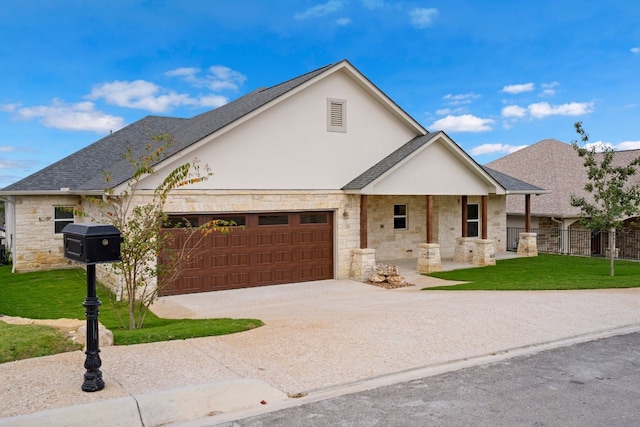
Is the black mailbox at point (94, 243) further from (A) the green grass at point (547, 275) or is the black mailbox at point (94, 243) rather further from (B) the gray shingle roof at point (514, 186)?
(B) the gray shingle roof at point (514, 186)

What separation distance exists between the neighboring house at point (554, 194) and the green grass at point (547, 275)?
138 inches

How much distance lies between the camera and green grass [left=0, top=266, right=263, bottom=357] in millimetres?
9164

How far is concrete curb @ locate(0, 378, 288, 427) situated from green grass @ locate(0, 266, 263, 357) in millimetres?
2741

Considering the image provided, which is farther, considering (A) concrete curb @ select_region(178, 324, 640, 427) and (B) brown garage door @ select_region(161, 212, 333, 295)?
(B) brown garage door @ select_region(161, 212, 333, 295)

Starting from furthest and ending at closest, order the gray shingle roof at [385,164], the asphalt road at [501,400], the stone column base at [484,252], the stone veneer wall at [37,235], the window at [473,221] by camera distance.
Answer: the window at [473,221] < the stone column base at [484,252] < the stone veneer wall at [37,235] < the gray shingle roof at [385,164] < the asphalt road at [501,400]

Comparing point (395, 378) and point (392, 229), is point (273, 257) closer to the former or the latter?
point (392, 229)

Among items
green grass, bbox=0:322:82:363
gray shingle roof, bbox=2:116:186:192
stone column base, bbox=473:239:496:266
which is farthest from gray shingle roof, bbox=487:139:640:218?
green grass, bbox=0:322:82:363

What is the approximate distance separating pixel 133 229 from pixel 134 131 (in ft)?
56.5

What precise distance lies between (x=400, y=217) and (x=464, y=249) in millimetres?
3058

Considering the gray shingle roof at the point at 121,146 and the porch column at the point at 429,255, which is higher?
the gray shingle roof at the point at 121,146

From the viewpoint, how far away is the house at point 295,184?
15977mm

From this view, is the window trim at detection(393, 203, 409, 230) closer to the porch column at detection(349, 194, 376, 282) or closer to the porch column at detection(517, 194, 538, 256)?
the porch column at detection(349, 194, 376, 282)

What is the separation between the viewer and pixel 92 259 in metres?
6.33

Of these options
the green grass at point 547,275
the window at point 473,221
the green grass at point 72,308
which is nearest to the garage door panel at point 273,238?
the green grass at point 72,308
